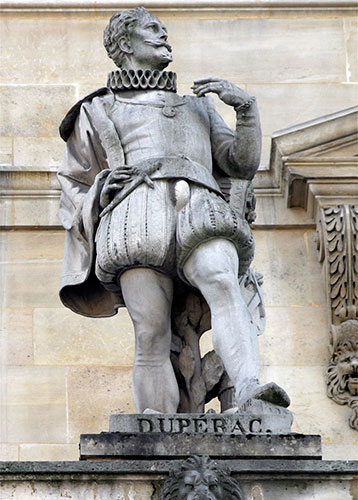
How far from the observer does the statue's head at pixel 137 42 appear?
1277 centimetres

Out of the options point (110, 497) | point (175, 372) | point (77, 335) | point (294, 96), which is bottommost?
point (110, 497)

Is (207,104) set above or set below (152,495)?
above

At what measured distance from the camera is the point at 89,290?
12641 millimetres

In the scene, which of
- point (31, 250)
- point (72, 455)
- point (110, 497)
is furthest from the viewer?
point (31, 250)

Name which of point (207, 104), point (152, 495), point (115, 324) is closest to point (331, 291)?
point (115, 324)

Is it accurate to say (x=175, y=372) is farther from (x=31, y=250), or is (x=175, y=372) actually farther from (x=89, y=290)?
(x=31, y=250)

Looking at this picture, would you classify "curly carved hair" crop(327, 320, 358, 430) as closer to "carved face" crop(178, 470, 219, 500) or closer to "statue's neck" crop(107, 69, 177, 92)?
"statue's neck" crop(107, 69, 177, 92)

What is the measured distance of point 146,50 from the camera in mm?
12773

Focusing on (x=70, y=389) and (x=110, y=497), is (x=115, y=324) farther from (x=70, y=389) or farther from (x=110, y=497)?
(x=110, y=497)

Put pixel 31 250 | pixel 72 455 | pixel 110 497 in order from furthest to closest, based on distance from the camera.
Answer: pixel 31 250 < pixel 72 455 < pixel 110 497

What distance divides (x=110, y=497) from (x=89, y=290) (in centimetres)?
186

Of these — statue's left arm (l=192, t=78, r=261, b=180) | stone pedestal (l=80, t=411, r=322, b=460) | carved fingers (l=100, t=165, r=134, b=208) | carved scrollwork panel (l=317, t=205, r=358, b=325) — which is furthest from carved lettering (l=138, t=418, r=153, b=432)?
carved scrollwork panel (l=317, t=205, r=358, b=325)

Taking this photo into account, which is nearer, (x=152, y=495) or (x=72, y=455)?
(x=152, y=495)

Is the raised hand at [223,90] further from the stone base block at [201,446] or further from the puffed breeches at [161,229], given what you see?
the stone base block at [201,446]
